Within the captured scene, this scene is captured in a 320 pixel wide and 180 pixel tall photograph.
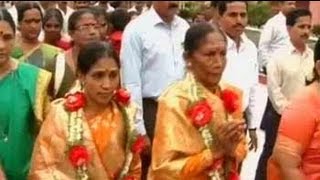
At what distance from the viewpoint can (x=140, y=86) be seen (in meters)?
5.73

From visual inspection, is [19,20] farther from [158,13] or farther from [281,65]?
[281,65]

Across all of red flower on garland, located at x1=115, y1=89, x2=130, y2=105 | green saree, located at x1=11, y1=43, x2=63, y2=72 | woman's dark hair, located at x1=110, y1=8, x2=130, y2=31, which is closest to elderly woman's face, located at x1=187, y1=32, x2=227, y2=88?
red flower on garland, located at x1=115, y1=89, x2=130, y2=105

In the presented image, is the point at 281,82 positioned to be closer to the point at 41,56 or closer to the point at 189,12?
the point at 41,56

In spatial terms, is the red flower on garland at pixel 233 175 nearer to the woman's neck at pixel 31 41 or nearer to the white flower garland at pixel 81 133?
the white flower garland at pixel 81 133

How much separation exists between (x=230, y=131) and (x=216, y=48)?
1.58 ft

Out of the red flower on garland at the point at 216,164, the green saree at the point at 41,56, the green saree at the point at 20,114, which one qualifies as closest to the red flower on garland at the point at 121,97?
the green saree at the point at 20,114

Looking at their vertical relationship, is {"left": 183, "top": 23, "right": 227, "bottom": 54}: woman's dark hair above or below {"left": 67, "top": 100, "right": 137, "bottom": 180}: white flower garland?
above

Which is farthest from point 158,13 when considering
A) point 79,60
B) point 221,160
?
point 221,160

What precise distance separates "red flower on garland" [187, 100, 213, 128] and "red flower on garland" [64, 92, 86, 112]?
1.73 ft

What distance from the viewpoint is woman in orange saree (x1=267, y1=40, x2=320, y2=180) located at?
12.4 ft

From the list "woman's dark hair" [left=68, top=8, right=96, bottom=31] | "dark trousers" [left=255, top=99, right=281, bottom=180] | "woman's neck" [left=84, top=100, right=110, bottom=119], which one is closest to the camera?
"woman's neck" [left=84, top=100, right=110, bottom=119]

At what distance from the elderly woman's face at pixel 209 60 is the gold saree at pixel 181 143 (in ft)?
0.17

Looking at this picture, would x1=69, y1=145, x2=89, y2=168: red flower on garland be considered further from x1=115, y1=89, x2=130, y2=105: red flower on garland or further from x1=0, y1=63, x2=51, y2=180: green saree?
x1=0, y1=63, x2=51, y2=180: green saree

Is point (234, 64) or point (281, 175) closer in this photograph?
point (281, 175)
